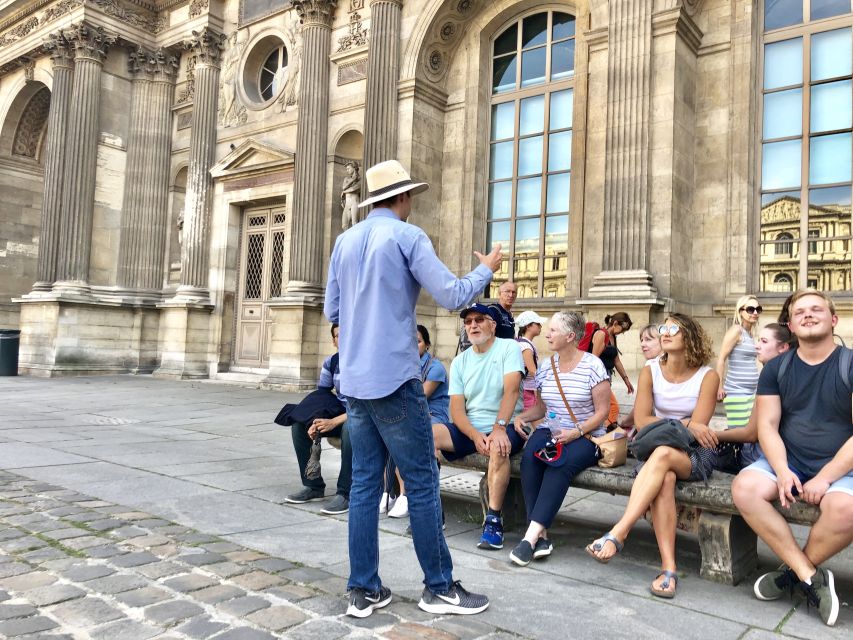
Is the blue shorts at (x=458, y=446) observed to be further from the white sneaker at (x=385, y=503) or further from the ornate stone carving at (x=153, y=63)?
the ornate stone carving at (x=153, y=63)

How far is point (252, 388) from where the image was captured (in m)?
15.4

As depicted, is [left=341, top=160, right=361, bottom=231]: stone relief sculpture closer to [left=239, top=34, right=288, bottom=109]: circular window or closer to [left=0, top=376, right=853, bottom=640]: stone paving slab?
[left=239, top=34, right=288, bottom=109]: circular window

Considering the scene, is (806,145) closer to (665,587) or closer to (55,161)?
(665,587)

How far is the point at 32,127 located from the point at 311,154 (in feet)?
44.7

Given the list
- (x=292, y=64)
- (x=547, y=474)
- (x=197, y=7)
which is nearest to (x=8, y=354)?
(x=197, y=7)

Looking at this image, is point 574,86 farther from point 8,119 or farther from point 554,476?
point 8,119

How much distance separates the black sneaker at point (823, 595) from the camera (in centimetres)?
324

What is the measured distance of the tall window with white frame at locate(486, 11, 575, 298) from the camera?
13.2 meters

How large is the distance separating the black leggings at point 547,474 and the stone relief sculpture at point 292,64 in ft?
45.1

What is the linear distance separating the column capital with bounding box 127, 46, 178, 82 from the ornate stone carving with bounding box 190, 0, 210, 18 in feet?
4.49

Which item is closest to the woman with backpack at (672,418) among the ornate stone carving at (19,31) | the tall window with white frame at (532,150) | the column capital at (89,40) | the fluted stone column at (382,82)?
the tall window with white frame at (532,150)

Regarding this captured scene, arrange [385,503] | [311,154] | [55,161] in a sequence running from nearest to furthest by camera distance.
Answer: [385,503]
[311,154]
[55,161]

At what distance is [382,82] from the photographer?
14.2 m

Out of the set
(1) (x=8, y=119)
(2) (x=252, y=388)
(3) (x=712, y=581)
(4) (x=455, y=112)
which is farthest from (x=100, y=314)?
(3) (x=712, y=581)
